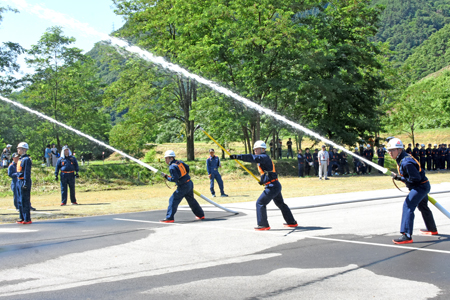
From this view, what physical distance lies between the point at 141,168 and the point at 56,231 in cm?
1746

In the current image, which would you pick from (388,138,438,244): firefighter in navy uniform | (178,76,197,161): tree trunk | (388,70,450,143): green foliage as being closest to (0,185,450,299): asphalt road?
(388,138,438,244): firefighter in navy uniform

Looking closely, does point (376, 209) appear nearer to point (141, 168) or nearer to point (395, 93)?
point (141, 168)

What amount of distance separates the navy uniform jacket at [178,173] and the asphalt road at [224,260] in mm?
1099

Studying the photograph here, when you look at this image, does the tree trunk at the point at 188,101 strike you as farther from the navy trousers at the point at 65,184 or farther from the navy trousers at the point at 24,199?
the navy trousers at the point at 24,199

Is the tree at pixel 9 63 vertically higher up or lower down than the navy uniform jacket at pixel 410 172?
higher up

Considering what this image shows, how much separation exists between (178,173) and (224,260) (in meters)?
4.54

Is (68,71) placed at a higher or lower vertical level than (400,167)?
higher

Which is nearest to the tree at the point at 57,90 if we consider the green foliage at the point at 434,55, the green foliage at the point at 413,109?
the green foliage at the point at 413,109

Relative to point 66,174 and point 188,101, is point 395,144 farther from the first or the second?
point 188,101

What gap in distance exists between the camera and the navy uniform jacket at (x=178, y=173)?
11555mm

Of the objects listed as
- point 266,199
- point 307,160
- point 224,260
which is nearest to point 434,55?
point 307,160

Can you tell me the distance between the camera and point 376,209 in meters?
13.4

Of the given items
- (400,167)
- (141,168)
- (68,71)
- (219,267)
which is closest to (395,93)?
(141,168)

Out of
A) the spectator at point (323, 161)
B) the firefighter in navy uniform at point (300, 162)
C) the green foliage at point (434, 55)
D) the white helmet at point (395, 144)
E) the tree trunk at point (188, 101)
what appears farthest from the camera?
the green foliage at point (434, 55)
